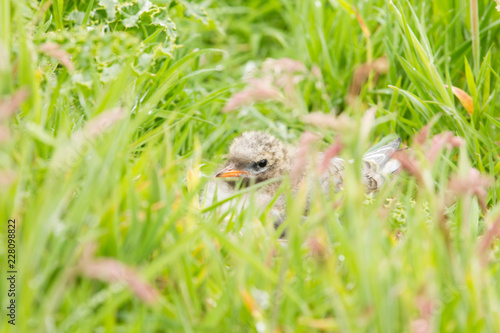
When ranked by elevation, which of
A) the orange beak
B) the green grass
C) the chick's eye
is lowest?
the chick's eye

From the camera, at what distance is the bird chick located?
15.4 ft

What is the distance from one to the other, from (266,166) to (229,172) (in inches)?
12.1

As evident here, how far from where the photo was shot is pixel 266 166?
4855 millimetres

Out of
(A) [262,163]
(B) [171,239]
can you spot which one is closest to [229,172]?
(A) [262,163]

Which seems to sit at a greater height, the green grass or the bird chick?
the green grass

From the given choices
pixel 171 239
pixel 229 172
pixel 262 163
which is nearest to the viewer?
pixel 171 239

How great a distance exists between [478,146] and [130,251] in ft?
8.03

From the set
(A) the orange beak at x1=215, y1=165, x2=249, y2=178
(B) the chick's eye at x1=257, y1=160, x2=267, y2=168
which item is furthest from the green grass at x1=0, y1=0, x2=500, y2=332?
(B) the chick's eye at x1=257, y1=160, x2=267, y2=168

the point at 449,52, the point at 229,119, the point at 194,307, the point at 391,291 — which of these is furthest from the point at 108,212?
the point at 449,52

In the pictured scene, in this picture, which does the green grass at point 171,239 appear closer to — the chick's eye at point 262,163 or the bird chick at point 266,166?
the bird chick at point 266,166

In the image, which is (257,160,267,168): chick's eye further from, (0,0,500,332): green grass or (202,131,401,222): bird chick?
(0,0,500,332): green grass

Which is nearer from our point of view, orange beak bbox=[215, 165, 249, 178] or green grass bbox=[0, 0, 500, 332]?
green grass bbox=[0, 0, 500, 332]

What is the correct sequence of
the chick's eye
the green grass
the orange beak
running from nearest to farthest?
the green grass → the orange beak → the chick's eye

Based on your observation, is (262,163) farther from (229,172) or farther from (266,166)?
(229,172)
